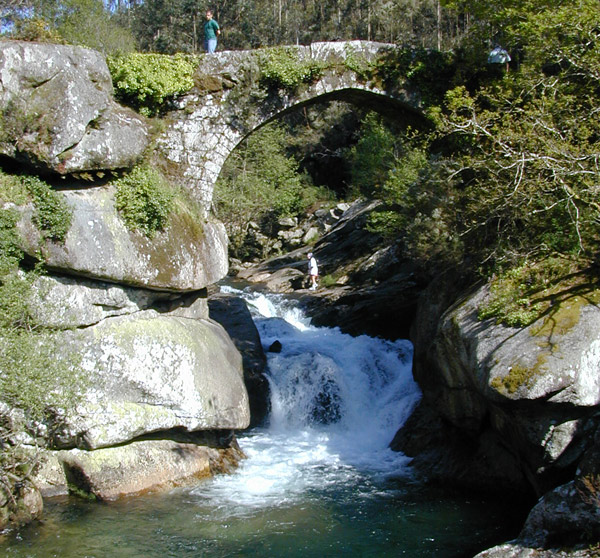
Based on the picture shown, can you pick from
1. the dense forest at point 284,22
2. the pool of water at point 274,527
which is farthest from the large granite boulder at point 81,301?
the dense forest at point 284,22

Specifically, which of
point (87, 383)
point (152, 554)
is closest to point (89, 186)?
point (87, 383)

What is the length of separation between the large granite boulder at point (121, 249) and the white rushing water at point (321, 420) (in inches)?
128

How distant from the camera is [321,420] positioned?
13.3 m

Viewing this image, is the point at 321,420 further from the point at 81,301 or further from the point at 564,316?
the point at 564,316

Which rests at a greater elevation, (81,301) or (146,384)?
(81,301)

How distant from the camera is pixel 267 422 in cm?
1330

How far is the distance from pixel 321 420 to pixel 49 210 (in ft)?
21.5

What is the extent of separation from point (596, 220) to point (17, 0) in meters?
14.0

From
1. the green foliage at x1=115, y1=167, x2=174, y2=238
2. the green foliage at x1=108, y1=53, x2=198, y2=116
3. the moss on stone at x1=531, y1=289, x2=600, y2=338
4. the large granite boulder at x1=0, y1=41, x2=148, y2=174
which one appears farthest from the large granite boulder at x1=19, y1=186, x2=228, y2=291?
the moss on stone at x1=531, y1=289, x2=600, y2=338

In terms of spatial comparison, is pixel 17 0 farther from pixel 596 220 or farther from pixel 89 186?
pixel 596 220

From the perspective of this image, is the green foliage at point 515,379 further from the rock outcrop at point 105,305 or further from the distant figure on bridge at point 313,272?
the distant figure on bridge at point 313,272

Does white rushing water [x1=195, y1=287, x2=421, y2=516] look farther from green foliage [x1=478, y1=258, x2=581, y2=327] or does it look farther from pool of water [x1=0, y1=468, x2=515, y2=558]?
green foliage [x1=478, y1=258, x2=581, y2=327]

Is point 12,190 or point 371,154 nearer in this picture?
point 12,190

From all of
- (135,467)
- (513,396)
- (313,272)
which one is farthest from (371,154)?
(513,396)
